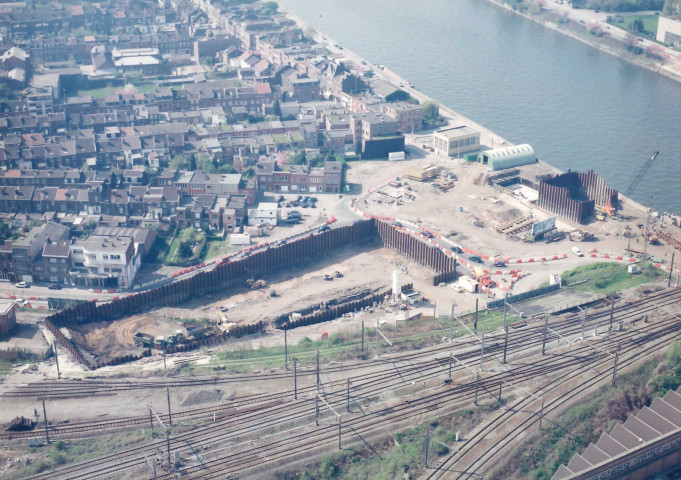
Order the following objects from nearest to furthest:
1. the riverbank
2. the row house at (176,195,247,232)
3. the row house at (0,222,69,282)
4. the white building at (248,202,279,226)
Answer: the row house at (0,222,69,282)
the row house at (176,195,247,232)
the white building at (248,202,279,226)
the riverbank

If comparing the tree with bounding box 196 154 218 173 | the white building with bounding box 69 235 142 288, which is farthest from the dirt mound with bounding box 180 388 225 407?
the tree with bounding box 196 154 218 173

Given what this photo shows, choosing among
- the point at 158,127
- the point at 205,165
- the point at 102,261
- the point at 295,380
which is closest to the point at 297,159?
the point at 205,165

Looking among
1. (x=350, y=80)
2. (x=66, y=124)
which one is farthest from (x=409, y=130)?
(x=66, y=124)

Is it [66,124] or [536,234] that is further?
[66,124]

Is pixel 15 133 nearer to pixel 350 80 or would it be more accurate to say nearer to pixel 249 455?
pixel 350 80

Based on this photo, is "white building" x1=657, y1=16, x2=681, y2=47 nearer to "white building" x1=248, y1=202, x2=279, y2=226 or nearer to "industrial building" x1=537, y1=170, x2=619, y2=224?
"industrial building" x1=537, y1=170, x2=619, y2=224

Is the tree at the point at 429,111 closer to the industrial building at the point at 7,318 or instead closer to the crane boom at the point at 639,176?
the crane boom at the point at 639,176

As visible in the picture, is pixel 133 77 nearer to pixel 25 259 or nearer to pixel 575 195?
pixel 25 259
